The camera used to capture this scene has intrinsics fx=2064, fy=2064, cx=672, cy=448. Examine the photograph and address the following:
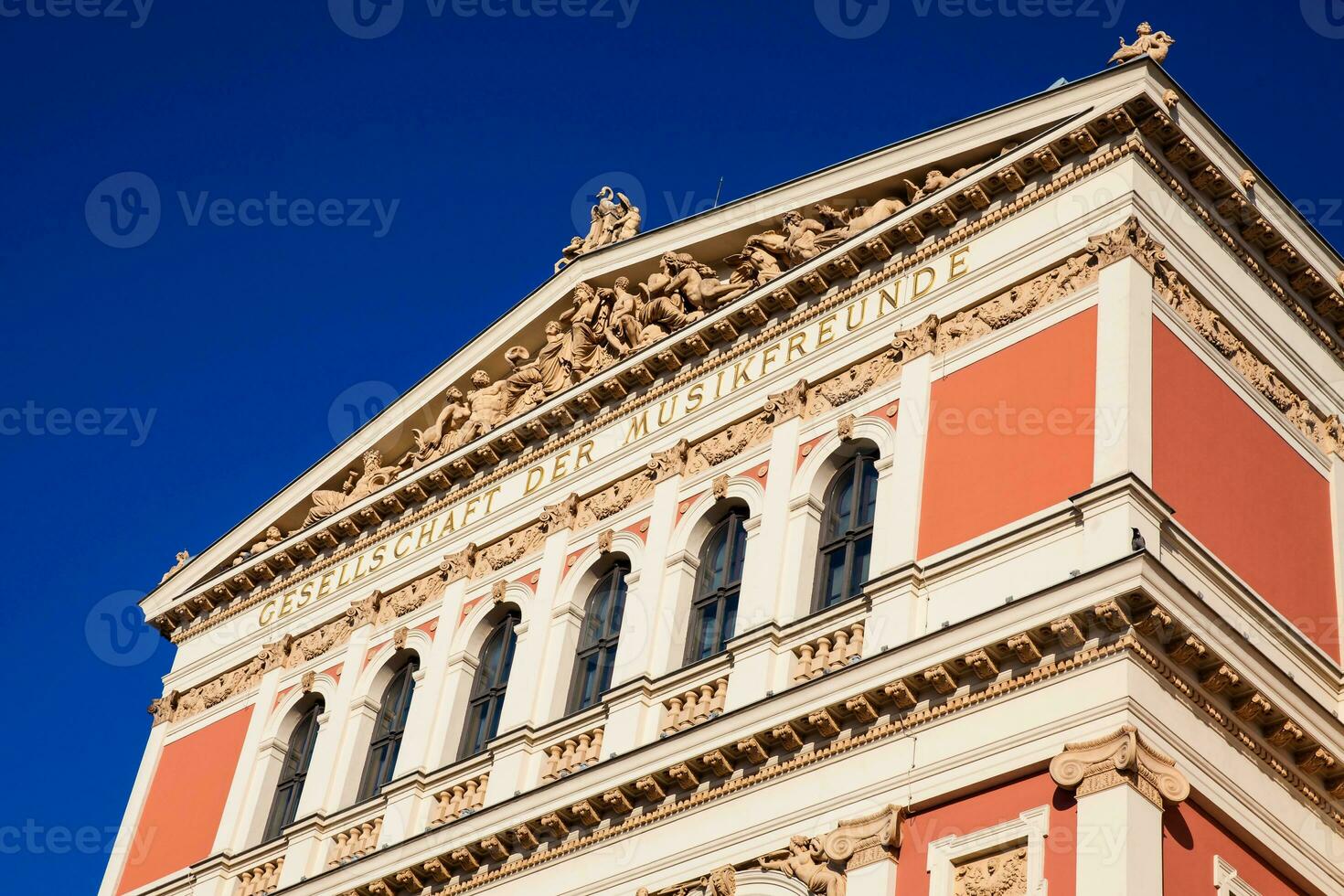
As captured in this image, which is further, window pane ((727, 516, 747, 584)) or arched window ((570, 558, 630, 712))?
arched window ((570, 558, 630, 712))

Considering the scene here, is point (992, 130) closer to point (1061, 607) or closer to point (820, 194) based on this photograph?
point (820, 194)

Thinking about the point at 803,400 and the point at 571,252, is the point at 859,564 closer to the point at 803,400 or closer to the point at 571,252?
the point at 803,400

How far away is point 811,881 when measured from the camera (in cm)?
1980

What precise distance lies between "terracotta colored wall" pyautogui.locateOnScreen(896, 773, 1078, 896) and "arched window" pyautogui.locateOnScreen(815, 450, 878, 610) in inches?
135

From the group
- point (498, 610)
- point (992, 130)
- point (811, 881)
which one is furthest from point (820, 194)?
point (811, 881)

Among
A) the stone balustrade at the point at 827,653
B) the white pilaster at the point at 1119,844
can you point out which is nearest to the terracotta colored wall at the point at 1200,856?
the white pilaster at the point at 1119,844

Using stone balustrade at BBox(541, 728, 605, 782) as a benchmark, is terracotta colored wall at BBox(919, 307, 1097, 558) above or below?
above

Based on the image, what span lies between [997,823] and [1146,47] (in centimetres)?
938

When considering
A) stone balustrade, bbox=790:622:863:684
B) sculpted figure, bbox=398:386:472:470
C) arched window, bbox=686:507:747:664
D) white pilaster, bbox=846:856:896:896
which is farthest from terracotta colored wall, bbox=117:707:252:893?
white pilaster, bbox=846:856:896:896

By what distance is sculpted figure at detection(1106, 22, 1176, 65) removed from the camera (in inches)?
911

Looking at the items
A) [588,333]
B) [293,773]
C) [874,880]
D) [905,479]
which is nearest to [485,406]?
[588,333]

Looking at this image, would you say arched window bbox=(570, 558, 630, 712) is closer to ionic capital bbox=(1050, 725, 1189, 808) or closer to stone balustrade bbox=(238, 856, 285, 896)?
stone balustrade bbox=(238, 856, 285, 896)

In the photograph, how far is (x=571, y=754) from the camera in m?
23.9

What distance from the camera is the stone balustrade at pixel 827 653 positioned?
21.2 metres
